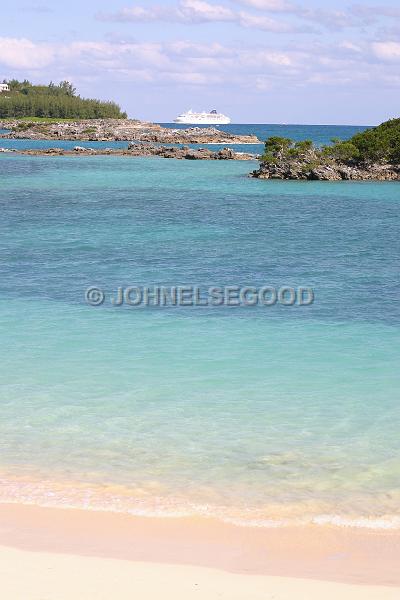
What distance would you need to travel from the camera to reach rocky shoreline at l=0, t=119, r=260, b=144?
140500 millimetres

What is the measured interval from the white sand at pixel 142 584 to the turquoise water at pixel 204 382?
1450mm

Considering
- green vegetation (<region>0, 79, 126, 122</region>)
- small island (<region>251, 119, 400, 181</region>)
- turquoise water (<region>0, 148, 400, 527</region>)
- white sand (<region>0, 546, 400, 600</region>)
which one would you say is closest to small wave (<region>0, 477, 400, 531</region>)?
turquoise water (<region>0, 148, 400, 527</region>)

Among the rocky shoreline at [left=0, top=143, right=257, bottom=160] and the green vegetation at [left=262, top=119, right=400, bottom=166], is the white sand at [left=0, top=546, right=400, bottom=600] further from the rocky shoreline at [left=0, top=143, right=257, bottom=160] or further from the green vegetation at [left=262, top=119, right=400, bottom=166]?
the rocky shoreline at [left=0, top=143, right=257, bottom=160]

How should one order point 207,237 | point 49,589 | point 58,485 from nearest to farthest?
point 49,589 < point 58,485 < point 207,237

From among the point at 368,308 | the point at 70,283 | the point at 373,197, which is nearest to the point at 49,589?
the point at 368,308

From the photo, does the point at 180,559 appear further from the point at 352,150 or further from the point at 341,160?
the point at 341,160

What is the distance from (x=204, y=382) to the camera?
13992 mm

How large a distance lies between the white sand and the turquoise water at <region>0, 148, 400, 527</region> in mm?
1450

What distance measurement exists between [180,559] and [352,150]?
56.9 meters

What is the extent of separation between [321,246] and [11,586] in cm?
2416

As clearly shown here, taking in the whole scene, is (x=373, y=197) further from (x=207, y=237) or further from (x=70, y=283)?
(x=70, y=283)

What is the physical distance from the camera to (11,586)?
7.34 m

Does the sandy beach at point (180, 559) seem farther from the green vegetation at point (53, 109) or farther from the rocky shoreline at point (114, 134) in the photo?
the green vegetation at point (53, 109)

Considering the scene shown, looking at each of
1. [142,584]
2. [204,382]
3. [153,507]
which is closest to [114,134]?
→ [204,382]
